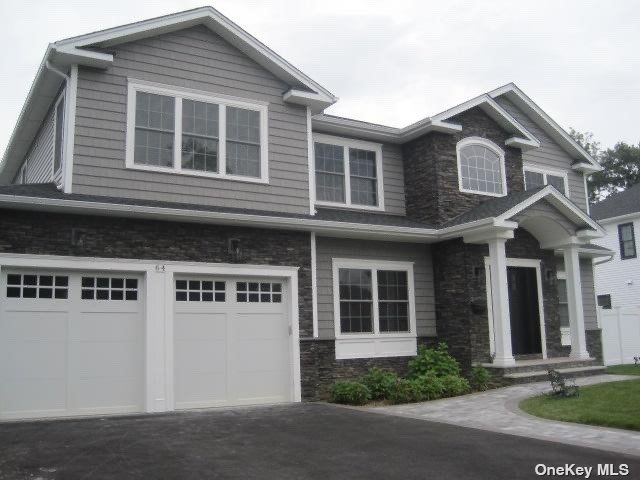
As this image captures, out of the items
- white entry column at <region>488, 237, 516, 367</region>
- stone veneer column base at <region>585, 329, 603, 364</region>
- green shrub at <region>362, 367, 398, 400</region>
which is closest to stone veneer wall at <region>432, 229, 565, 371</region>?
white entry column at <region>488, 237, 516, 367</region>

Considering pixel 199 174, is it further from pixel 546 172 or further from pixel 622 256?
pixel 622 256

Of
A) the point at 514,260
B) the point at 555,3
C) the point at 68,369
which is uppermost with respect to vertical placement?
the point at 555,3

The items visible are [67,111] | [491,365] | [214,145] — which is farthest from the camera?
[491,365]

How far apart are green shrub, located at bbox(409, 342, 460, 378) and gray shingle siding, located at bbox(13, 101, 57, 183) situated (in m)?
8.41

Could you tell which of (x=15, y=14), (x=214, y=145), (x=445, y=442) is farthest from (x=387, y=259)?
(x=15, y=14)

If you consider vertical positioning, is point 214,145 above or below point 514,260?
above

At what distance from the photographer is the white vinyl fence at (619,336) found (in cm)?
1881

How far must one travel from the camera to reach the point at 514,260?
586 inches

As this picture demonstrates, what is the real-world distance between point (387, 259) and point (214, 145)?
4568 mm

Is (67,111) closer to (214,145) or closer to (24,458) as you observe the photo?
(214,145)

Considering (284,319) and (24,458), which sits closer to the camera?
(24,458)

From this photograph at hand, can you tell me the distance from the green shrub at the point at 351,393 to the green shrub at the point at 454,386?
1.62 metres

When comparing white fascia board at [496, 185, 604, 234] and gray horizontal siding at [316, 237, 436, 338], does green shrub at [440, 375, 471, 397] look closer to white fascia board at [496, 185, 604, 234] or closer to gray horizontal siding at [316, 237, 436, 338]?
gray horizontal siding at [316, 237, 436, 338]

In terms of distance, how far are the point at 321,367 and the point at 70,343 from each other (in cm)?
469
